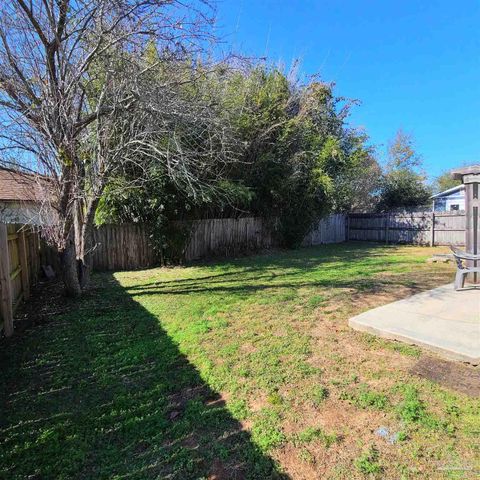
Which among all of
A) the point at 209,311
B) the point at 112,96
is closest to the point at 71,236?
the point at 112,96

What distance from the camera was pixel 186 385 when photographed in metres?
2.93

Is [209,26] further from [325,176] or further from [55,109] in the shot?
[325,176]

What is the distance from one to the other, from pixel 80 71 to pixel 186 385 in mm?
4432

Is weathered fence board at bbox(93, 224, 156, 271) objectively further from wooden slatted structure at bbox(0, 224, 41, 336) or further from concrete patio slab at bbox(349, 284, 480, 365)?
concrete patio slab at bbox(349, 284, 480, 365)

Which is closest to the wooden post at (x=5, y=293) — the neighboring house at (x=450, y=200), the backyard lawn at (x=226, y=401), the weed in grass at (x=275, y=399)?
the backyard lawn at (x=226, y=401)

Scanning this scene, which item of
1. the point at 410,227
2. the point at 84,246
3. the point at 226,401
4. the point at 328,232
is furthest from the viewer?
the point at 328,232

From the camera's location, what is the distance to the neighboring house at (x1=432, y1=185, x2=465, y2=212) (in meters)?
20.3

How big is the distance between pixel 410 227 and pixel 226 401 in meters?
14.8

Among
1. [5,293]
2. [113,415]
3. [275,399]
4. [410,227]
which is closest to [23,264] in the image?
[5,293]

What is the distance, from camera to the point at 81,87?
16.6 ft

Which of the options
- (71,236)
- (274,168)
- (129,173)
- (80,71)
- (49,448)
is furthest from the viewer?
(274,168)

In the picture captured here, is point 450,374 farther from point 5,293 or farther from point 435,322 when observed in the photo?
point 5,293

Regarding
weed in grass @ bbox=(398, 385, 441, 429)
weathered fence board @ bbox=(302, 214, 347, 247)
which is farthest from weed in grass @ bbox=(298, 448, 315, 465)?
weathered fence board @ bbox=(302, 214, 347, 247)

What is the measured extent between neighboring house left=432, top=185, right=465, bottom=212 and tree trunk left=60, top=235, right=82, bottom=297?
68.4ft
